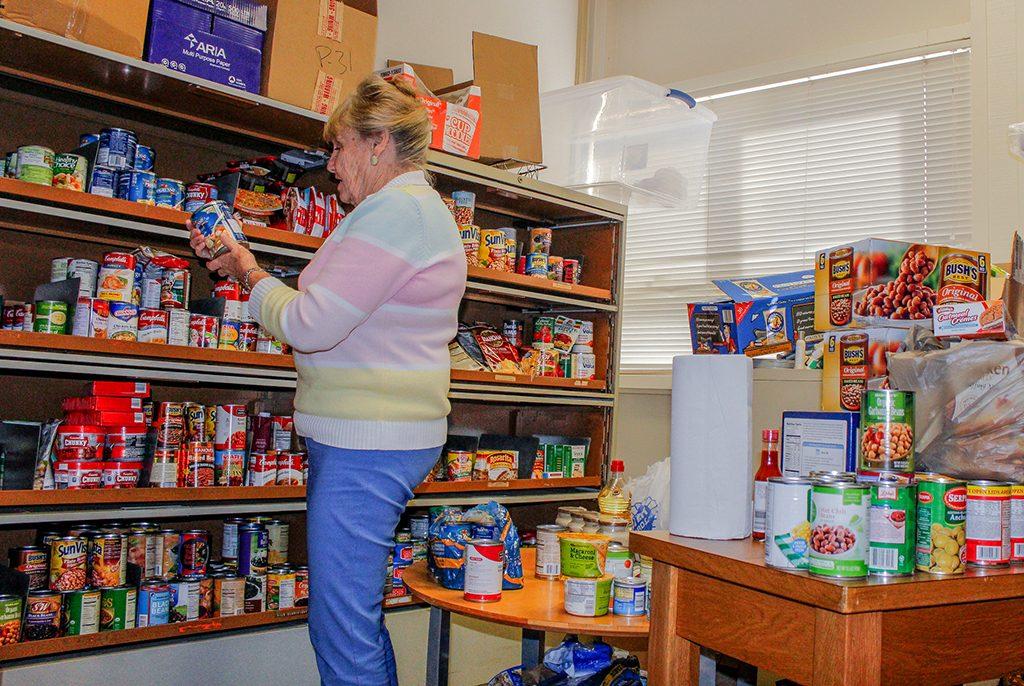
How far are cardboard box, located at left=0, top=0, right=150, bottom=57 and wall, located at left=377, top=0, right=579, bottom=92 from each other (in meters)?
1.37

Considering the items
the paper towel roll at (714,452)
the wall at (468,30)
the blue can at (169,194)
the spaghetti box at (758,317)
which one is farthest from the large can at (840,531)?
the wall at (468,30)

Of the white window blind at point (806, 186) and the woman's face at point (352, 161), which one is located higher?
A: the white window blind at point (806, 186)

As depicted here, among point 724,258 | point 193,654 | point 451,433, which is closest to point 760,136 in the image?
point 724,258

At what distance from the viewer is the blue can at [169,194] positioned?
2.54 metres

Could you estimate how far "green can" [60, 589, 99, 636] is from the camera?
2.33 metres

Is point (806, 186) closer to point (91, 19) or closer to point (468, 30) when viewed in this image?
point (468, 30)

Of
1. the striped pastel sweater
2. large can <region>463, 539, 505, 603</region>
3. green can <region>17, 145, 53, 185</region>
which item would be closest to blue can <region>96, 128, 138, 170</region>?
green can <region>17, 145, 53, 185</region>

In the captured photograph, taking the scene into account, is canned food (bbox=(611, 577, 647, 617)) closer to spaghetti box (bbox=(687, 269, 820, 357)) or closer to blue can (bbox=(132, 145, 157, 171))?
spaghetti box (bbox=(687, 269, 820, 357))

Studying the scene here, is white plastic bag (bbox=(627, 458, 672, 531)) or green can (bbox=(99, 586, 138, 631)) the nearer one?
white plastic bag (bbox=(627, 458, 672, 531))

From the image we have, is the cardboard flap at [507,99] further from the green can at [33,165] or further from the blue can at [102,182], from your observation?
the green can at [33,165]

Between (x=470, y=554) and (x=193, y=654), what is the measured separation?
1144mm

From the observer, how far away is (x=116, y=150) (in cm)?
247

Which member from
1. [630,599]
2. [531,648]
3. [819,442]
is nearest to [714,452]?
[819,442]

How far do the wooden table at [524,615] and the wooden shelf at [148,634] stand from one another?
0.77 meters
